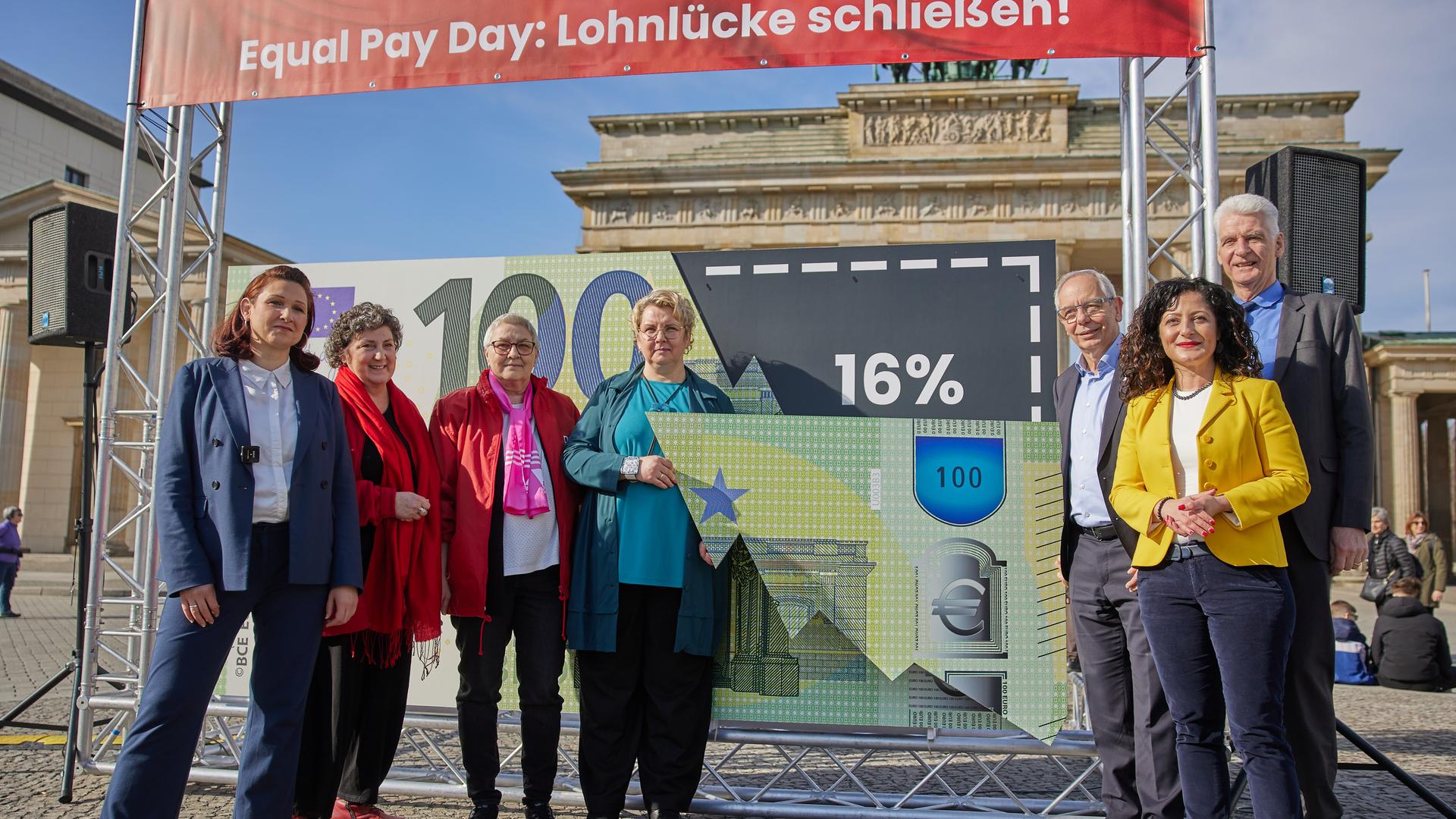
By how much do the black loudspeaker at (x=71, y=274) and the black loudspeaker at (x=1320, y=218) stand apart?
5.80 metres

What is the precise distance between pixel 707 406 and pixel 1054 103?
85.5 feet

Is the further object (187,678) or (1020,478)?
(1020,478)

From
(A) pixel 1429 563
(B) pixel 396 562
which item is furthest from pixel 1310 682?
(A) pixel 1429 563

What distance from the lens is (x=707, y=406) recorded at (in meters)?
3.64

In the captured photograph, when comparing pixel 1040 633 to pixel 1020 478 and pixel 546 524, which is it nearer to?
pixel 1020 478

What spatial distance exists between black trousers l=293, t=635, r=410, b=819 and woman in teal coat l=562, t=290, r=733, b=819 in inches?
29.1

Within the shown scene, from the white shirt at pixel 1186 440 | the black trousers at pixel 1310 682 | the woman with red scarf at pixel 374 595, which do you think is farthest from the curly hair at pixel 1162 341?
the woman with red scarf at pixel 374 595

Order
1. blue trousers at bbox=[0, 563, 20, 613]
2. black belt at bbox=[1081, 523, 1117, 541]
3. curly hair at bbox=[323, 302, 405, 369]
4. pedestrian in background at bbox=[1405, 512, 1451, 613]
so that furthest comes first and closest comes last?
blue trousers at bbox=[0, 563, 20, 613], pedestrian in background at bbox=[1405, 512, 1451, 613], curly hair at bbox=[323, 302, 405, 369], black belt at bbox=[1081, 523, 1117, 541]

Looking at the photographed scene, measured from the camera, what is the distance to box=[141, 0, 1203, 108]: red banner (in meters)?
4.00

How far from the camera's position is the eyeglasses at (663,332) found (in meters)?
3.53

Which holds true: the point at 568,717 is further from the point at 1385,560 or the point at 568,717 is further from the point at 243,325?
the point at 1385,560

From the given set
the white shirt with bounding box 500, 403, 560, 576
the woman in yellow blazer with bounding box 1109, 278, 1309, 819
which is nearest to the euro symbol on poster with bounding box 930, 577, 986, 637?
the woman in yellow blazer with bounding box 1109, 278, 1309, 819

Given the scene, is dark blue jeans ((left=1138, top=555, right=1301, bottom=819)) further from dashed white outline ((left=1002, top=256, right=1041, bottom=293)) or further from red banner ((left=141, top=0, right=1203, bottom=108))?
red banner ((left=141, top=0, right=1203, bottom=108))

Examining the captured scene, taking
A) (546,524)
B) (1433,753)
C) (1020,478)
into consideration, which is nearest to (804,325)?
(1020,478)
